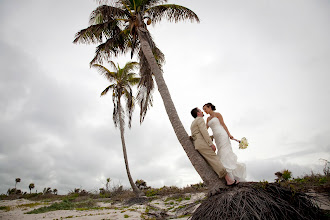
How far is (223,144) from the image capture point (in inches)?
169

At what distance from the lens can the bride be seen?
396 centimetres

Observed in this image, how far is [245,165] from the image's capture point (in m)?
4.09

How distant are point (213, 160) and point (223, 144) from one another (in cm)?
77

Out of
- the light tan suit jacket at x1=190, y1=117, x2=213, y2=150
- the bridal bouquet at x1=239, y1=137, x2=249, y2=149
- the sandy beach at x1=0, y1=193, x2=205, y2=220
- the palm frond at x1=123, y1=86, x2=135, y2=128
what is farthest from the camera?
the palm frond at x1=123, y1=86, x2=135, y2=128

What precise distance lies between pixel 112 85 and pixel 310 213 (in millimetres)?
15919

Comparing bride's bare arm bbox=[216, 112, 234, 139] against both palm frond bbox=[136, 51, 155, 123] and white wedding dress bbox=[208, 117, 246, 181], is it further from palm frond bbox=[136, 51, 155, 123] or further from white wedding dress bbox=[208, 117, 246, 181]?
palm frond bbox=[136, 51, 155, 123]

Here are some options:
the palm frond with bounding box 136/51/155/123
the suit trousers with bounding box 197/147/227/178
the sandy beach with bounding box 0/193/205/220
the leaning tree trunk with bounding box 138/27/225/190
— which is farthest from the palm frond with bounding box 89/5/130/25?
Result: the sandy beach with bounding box 0/193/205/220

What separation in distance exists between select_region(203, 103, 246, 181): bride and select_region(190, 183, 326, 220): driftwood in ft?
1.90

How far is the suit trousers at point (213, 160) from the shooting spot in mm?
3545

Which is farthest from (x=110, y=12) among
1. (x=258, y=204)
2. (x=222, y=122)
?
(x=258, y=204)

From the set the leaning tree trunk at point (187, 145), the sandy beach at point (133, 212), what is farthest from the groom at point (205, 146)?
the sandy beach at point (133, 212)

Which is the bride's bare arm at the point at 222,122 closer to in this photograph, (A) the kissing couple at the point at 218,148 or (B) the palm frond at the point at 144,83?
(A) the kissing couple at the point at 218,148

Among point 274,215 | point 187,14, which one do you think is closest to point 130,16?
point 187,14

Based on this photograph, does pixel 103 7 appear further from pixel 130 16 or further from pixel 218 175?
pixel 218 175
